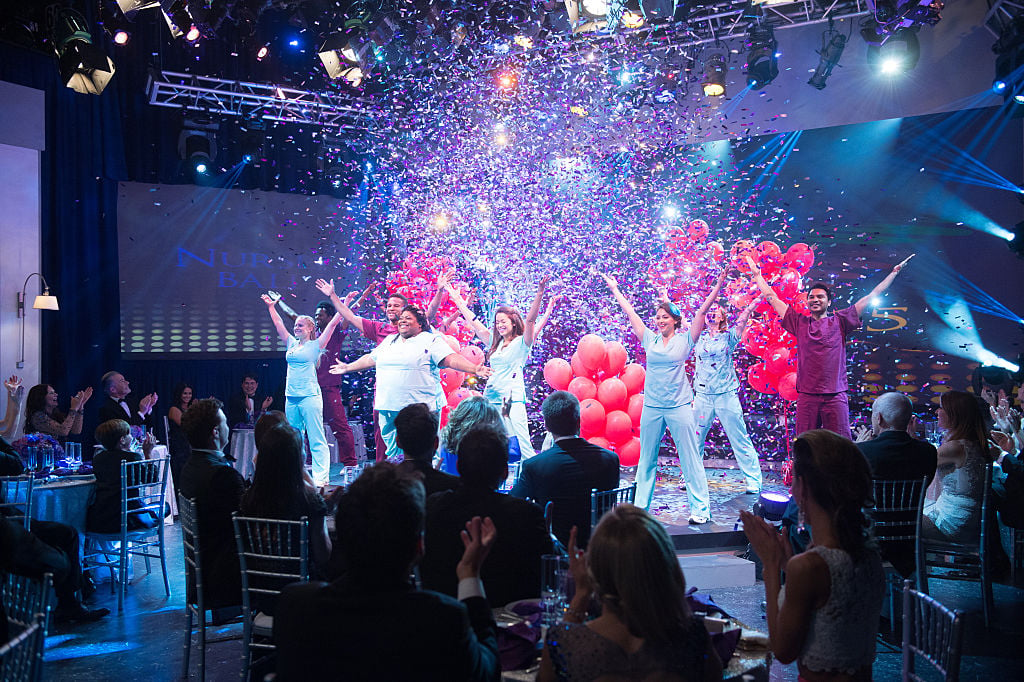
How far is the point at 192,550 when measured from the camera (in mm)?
3484

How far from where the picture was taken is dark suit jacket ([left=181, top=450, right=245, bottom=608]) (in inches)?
135

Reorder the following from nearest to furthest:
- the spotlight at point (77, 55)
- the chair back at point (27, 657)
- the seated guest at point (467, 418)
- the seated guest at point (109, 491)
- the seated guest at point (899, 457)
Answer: the chair back at point (27, 657) < the seated guest at point (467, 418) < the seated guest at point (899, 457) < the seated guest at point (109, 491) < the spotlight at point (77, 55)

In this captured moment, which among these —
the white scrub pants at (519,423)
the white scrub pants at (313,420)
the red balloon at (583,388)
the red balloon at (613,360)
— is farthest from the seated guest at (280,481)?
the red balloon at (613,360)

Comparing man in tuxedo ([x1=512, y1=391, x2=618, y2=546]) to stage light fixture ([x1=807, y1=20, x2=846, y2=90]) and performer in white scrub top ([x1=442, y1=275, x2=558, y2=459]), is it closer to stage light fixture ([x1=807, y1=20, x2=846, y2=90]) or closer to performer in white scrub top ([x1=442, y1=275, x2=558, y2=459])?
performer in white scrub top ([x1=442, y1=275, x2=558, y2=459])

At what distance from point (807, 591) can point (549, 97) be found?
8.58 metres

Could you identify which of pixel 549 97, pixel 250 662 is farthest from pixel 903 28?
pixel 250 662

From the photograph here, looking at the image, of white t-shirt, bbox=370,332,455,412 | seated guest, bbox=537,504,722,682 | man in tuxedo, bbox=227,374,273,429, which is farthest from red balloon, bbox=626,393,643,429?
seated guest, bbox=537,504,722,682

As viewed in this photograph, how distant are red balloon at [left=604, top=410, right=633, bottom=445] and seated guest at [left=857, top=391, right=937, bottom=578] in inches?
132

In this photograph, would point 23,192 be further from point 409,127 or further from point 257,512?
point 257,512

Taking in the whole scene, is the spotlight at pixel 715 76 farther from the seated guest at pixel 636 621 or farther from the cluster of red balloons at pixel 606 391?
the seated guest at pixel 636 621

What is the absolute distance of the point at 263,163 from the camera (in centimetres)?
1062

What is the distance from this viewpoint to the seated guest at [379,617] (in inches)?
58.7

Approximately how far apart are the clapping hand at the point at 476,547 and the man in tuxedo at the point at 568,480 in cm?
164

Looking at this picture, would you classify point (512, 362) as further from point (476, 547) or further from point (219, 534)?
point (476, 547)
